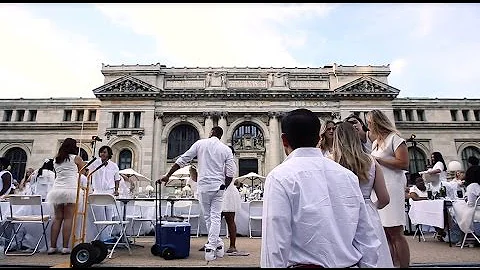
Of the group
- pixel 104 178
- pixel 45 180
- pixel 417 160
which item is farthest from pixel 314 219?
pixel 417 160

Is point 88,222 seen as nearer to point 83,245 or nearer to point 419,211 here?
point 83,245

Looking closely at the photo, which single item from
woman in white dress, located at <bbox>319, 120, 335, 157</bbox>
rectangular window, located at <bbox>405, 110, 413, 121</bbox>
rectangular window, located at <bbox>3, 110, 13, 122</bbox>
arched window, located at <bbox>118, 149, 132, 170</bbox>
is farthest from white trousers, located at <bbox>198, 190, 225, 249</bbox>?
rectangular window, located at <bbox>3, 110, 13, 122</bbox>

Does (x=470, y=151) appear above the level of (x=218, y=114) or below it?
below

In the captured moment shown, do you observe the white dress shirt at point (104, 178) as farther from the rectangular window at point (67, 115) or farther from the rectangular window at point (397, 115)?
the rectangular window at point (397, 115)

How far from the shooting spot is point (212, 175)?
587cm

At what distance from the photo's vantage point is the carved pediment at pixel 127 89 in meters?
31.4

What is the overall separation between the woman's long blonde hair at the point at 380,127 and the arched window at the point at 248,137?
27062 millimetres

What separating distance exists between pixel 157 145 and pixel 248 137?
898 cm

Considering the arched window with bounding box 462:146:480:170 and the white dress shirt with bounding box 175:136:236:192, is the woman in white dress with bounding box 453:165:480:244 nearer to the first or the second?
the white dress shirt with bounding box 175:136:236:192

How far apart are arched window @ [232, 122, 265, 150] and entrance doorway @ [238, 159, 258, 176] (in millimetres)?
1313

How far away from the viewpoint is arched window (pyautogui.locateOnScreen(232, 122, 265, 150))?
31500mm

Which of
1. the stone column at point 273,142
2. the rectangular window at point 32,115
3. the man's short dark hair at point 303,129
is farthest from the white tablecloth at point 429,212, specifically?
the rectangular window at point 32,115

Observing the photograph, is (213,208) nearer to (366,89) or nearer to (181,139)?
(181,139)

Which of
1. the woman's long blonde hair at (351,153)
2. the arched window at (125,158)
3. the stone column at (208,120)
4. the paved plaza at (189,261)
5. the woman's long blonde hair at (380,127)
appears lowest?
the paved plaza at (189,261)
